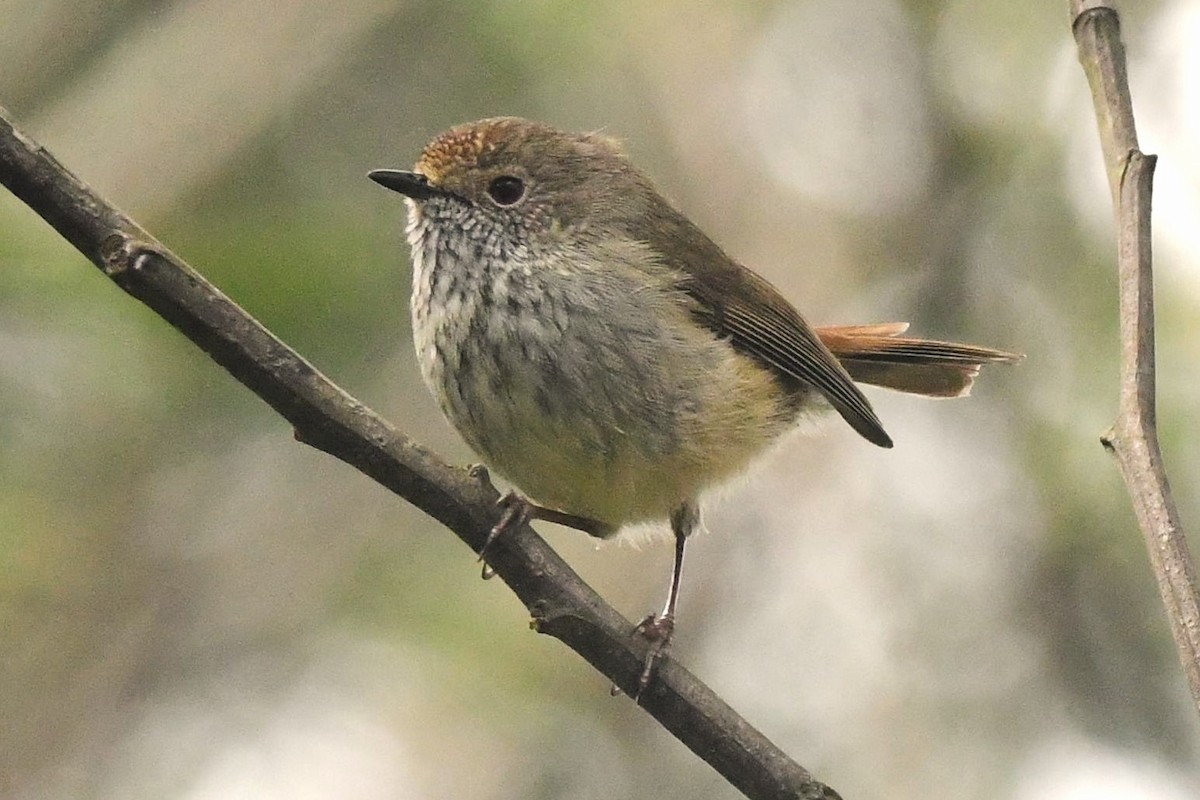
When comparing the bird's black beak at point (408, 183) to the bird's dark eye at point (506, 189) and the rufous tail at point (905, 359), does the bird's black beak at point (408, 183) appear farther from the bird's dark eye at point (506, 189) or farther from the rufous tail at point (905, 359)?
the rufous tail at point (905, 359)

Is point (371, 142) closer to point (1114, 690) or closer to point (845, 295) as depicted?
point (845, 295)

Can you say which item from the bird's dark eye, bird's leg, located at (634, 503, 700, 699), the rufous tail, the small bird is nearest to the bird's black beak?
the small bird

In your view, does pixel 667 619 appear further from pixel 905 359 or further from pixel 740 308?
pixel 905 359

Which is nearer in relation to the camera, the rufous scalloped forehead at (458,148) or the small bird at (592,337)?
the small bird at (592,337)

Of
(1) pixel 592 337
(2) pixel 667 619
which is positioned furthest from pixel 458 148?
(2) pixel 667 619

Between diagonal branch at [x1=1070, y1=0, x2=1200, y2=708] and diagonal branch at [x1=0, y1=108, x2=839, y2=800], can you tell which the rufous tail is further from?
diagonal branch at [x1=1070, y1=0, x2=1200, y2=708]

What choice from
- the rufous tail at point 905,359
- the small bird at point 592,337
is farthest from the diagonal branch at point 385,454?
the rufous tail at point 905,359

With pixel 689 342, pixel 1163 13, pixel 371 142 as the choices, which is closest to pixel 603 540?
pixel 689 342
